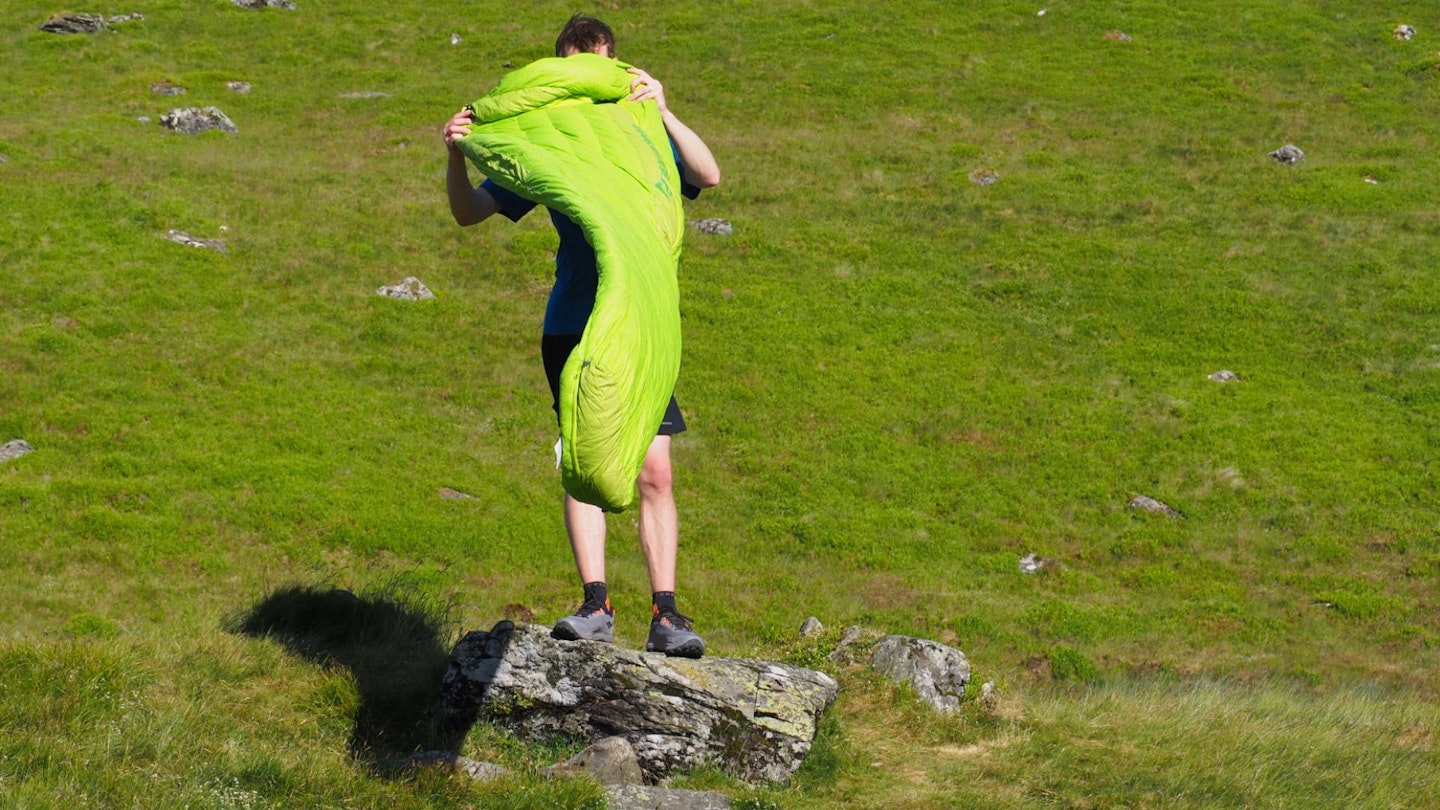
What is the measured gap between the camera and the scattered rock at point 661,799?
20.8 ft

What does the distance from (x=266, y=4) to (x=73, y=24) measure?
955 centimetres

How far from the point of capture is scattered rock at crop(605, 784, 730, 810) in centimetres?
635

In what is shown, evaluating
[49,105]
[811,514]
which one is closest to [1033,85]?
[811,514]

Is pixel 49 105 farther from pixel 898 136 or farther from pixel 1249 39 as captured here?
pixel 1249 39

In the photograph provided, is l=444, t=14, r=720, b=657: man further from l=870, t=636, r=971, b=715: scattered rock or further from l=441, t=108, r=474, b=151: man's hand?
l=870, t=636, r=971, b=715: scattered rock

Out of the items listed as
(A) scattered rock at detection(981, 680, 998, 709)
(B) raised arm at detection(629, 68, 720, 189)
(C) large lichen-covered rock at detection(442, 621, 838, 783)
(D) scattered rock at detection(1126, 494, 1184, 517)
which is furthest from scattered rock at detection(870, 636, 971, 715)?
(D) scattered rock at detection(1126, 494, 1184, 517)

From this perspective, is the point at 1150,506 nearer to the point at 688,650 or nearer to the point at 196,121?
the point at 688,650

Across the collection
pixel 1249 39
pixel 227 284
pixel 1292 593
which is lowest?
pixel 1292 593

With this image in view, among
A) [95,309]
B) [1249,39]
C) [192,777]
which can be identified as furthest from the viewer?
[1249,39]

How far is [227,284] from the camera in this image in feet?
95.9

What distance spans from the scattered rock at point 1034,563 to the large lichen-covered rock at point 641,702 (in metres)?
15.4

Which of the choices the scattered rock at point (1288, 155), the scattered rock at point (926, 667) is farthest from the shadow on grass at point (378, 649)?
the scattered rock at point (1288, 155)

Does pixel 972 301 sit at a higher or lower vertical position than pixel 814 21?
lower

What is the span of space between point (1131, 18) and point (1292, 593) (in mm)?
48544
